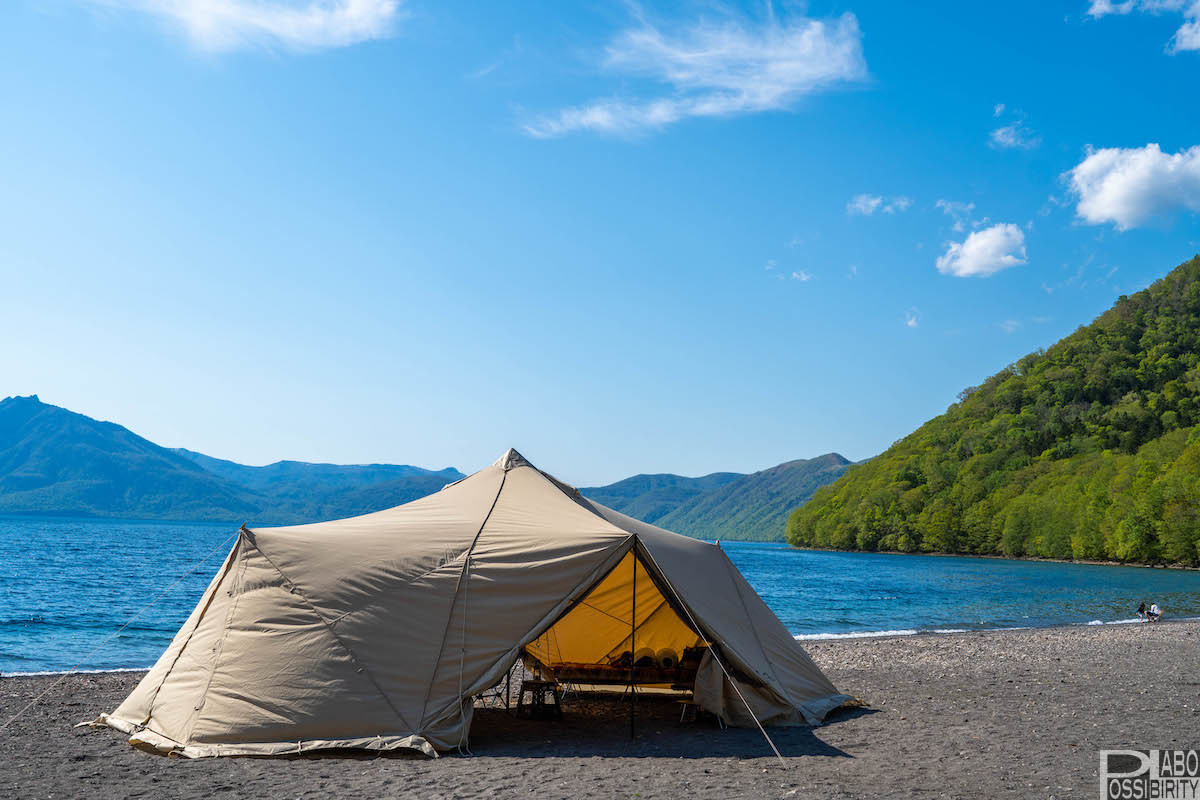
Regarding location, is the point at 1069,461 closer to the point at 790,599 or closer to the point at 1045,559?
the point at 1045,559

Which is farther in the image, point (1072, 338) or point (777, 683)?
point (1072, 338)

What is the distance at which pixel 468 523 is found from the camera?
11.1 metres

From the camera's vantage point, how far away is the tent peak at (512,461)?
12.8m

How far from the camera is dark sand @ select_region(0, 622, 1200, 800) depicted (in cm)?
805

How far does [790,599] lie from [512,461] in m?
39.4

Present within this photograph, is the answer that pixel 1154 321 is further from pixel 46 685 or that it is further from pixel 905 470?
pixel 46 685

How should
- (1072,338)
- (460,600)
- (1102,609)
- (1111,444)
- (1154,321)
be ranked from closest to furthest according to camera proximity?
(460,600) < (1102,609) < (1111,444) < (1154,321) < (1072,338)

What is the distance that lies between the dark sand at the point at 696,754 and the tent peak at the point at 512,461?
12.4 feet

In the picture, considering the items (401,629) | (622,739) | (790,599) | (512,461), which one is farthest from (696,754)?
(790,599)

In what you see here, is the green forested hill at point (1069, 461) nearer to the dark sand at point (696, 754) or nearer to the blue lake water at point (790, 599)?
the blue lake water at point (790, 599)

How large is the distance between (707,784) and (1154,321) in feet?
467

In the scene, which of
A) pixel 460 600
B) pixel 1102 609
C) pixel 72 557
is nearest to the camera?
pixel 460 600

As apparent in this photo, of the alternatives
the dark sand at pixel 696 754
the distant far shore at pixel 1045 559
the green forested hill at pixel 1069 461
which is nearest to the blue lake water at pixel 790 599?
the distant far shore at pixel 1045 559

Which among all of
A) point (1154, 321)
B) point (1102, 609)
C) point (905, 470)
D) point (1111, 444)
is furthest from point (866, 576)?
point (1154, 321)
